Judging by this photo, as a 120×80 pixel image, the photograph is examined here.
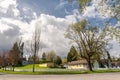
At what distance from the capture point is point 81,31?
67.3m

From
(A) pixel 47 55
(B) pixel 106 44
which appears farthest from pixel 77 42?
(A) pixel 47 55

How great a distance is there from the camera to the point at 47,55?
551ft

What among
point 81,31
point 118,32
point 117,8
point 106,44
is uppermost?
point 81,31

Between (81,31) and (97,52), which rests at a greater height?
(81,31)

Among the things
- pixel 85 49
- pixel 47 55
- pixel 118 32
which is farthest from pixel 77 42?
pixel 47 55

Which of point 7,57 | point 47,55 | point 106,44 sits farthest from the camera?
point 47,55

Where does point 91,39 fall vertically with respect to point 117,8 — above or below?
above

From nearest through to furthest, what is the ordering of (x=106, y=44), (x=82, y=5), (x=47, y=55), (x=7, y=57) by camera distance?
(x=82, y=5)
(x=106, y=44)
(x=7, y=57)
(x=47, y=55)

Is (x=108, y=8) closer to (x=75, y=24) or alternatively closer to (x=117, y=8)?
(x=117, y=8)

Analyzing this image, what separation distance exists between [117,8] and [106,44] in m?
51.8

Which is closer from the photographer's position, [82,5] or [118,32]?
[82,5]

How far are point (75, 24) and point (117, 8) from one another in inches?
2105

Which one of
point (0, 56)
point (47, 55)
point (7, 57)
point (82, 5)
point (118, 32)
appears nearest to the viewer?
point (82, 5)

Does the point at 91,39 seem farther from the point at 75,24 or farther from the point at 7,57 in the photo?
the point at 7,57
